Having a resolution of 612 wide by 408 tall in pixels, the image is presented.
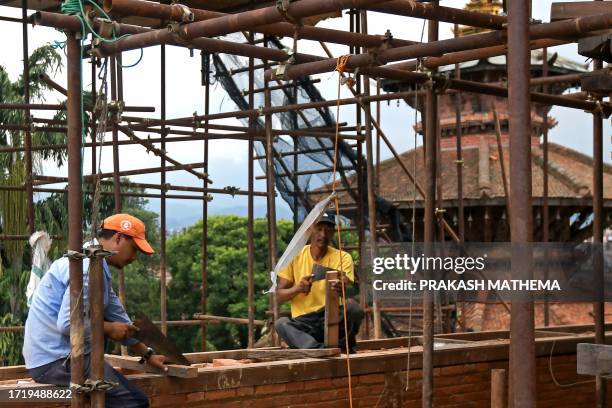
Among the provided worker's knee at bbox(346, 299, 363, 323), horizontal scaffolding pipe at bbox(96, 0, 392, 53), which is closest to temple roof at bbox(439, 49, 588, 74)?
worker's knee at bbox(346, 299, 363, 323)

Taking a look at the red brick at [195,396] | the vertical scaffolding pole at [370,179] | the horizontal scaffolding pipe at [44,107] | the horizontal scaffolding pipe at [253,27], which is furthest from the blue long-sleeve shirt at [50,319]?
the horizontal scaffolding pipe at [44,107]

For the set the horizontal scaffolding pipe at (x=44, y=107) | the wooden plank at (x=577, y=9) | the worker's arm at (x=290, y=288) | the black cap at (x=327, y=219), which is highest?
the horizontal scaffolding pipe at (x=44, y=107)

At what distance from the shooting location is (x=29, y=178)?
12781mm

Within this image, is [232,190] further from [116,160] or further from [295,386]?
[295,386]

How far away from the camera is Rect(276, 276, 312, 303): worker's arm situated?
8539 millimetres

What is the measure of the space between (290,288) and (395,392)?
1166 millimetres

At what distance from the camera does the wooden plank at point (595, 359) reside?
6.12 meters

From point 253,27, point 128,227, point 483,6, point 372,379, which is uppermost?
point 483,6

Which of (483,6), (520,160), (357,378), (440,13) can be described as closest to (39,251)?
(357,378)

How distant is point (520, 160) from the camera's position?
524 cm

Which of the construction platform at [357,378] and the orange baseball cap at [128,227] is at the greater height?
the orange baseball cap at [128,227]

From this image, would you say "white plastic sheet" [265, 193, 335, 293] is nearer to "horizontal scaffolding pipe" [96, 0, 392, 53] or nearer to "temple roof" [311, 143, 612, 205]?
"horizontal scaffolding pipe" [96, 0, 392, 53]

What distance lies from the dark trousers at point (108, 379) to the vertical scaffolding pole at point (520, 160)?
2.35 meters

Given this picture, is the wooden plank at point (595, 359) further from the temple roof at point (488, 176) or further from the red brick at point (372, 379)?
the temple roof at point (488, 176)
